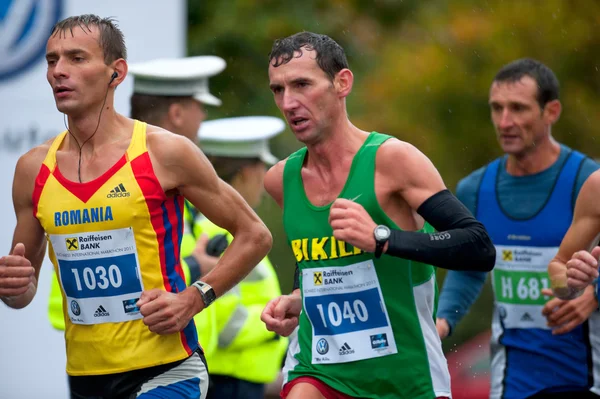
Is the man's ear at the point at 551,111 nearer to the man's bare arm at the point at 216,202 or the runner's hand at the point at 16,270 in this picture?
the man's bare arm at the point at 216,202

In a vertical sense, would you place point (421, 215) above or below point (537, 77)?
below

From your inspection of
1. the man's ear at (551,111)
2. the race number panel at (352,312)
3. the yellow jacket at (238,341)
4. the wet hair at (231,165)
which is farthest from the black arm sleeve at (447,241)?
the wet hair at (231,165)

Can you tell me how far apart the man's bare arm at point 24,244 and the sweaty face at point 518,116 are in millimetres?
2916

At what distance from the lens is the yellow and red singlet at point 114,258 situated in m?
5.29

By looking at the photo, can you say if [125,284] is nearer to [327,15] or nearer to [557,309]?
[557,309]

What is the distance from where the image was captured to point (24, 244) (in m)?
5.67

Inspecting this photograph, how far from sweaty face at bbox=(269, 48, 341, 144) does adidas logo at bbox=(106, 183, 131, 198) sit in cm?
76

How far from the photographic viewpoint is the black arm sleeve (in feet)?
16.1

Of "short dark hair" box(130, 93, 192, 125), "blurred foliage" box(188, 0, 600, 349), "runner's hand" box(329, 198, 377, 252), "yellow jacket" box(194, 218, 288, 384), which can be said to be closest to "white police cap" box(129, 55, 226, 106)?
"short dark hair" box(130, 93, 192, 125)

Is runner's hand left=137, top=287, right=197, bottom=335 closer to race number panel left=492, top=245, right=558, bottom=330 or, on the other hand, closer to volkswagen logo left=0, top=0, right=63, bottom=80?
race number panel left=492, top=245, right=558, bottom=330

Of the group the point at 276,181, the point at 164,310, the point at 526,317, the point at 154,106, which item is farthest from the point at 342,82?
the point at 526,317

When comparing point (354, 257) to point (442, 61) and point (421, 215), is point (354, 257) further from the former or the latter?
point (442, 61)

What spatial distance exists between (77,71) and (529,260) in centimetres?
288

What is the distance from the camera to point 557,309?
6.57m
